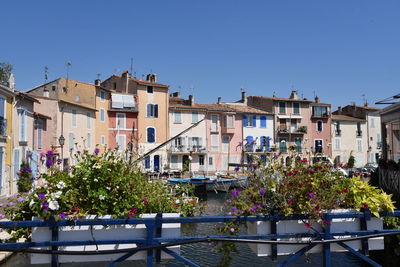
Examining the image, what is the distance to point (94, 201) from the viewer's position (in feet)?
11.5

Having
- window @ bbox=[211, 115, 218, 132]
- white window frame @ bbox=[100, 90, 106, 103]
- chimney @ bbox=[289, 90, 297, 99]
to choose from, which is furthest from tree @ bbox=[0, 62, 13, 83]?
chimney @ bbox=[289, 90, 297, 99]

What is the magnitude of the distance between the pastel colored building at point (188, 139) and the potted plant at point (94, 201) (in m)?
38.4

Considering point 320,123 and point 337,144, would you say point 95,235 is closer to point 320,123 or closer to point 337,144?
point 320,123

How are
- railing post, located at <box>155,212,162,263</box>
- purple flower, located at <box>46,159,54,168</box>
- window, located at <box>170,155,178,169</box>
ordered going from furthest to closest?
1. window, located at <box>170,155,178,169</box>
2. purple flower, located at <box>46,159,54,168</box>
3. railing post, located at <box>155,212,162,263</box>

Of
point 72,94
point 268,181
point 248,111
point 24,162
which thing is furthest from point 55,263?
point 248,111

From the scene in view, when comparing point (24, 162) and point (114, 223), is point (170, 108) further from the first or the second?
point (114, 223)

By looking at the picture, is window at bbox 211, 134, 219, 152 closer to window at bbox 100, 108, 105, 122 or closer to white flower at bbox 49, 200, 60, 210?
window at bbox 100, 108, 105, 122

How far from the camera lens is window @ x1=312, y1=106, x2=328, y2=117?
51406 millimetres

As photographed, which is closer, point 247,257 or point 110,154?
point 110,154

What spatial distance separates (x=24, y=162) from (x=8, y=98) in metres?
4.63

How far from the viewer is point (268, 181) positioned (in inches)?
156

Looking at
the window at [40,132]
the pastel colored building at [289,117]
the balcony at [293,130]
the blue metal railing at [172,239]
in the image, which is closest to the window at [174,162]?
the pastel colored building at [289,117]

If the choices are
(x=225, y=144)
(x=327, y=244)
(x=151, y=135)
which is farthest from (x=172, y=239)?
(x=225, y=144)

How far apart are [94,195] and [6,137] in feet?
70.3
